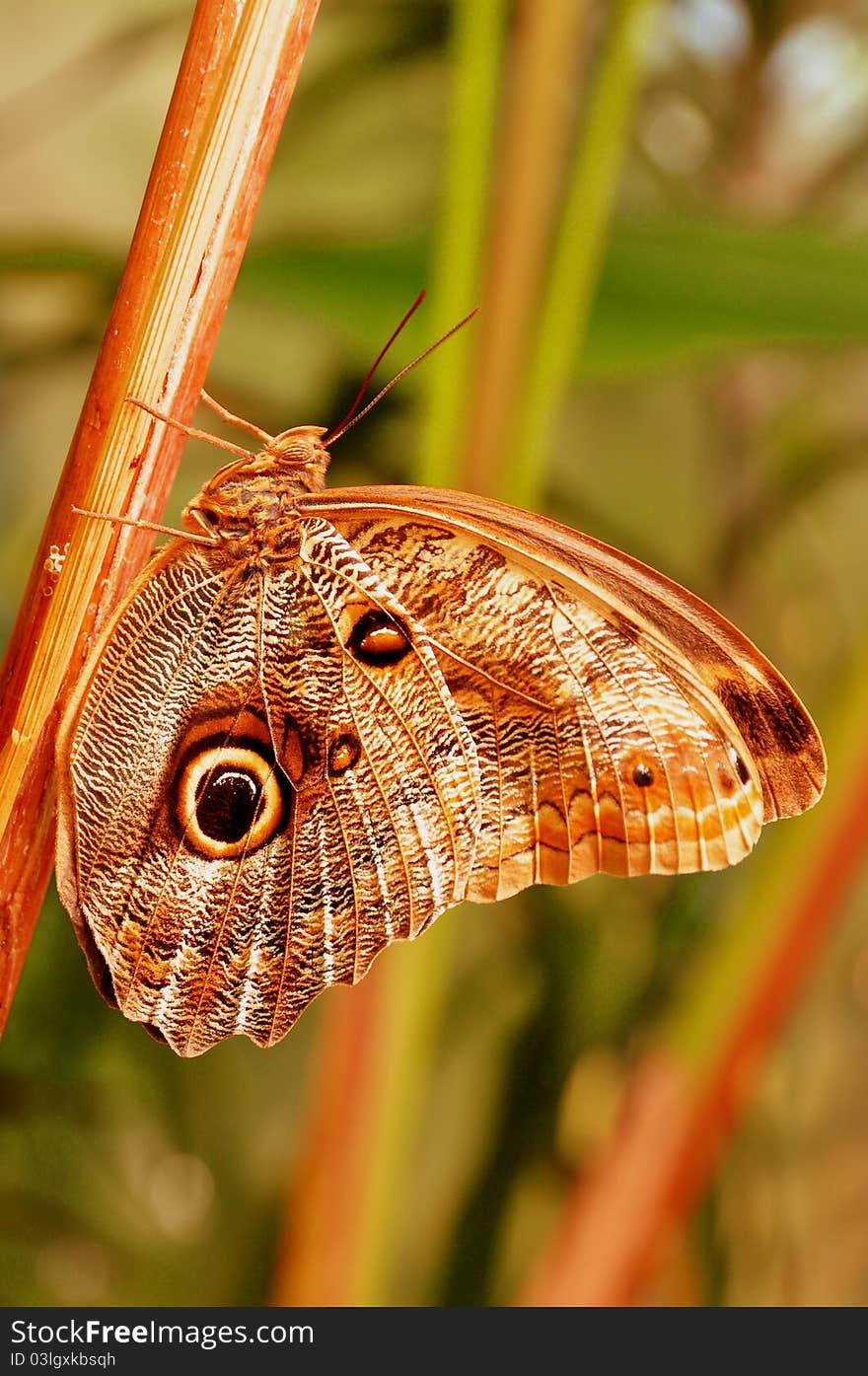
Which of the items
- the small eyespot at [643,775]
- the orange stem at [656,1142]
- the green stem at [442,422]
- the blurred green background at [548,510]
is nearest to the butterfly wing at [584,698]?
the small eyespot at [643,775]

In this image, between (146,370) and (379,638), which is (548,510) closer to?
(379,638)

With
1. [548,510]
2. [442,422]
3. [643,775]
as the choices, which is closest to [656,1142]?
[643,775]

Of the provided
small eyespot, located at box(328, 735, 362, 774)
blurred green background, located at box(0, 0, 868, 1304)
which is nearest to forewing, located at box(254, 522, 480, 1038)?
small eyespot, located at box(328, 735, 362, 774)

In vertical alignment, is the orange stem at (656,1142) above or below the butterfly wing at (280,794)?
below

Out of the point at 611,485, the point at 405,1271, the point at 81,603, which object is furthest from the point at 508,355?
the point at 405,1271

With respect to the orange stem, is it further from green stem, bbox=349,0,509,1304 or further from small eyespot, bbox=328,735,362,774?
small eyespot, bbox=328,735,362,774

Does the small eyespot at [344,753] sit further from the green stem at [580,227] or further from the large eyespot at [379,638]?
the green stem at [580,227]
